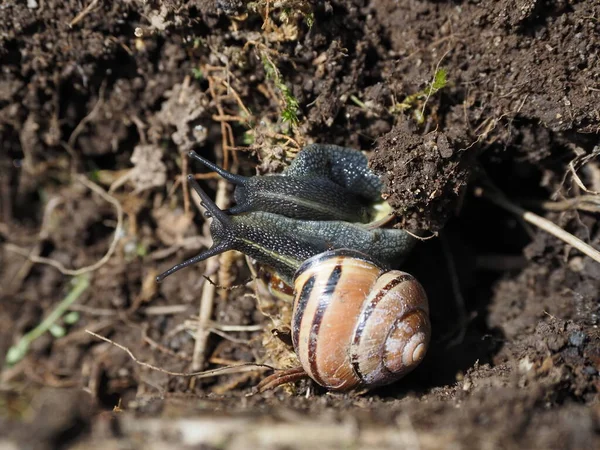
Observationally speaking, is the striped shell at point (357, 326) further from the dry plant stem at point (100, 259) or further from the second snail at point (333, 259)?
the dry plant stem at point (100, 259)

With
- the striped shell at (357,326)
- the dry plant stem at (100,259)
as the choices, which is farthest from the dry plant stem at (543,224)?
the dry plant stem at (100,259)


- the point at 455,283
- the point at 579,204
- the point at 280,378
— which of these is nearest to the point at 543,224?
the point at 579,204

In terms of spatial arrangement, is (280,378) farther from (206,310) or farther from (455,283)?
(455,283)

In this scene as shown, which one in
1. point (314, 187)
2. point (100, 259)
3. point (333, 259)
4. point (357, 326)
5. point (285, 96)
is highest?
point (285, 96)

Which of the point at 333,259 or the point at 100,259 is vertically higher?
the point at 100,259

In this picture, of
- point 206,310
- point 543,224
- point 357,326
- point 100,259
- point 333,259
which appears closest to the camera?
point 357,326

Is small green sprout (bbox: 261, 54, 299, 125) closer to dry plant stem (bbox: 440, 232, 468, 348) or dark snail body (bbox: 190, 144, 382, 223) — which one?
dark snail body (bbox: 190, 144, 382, 223)

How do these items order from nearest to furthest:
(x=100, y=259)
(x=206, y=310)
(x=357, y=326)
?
1. (x=357, y=326)
2. (x=206, y=310)
3. (x=100, y=259)
